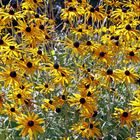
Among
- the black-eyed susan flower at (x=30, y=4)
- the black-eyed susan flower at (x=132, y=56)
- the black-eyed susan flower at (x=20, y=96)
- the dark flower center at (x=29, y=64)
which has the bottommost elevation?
the black-eyed susan flower at (x=20, y=96)

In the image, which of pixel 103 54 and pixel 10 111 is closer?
pixel 10 111

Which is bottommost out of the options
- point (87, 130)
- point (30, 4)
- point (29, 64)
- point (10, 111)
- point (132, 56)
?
point (87, 130)

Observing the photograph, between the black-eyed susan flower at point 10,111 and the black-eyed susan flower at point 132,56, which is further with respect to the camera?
the black-eyed susan flower at point 132,56

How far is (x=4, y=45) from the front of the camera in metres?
3.01

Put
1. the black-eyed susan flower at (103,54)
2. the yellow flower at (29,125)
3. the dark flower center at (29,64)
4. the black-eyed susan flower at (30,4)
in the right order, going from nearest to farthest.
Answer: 1. the yellow flower at (29,125)
2. the dark flower center at (29,64)
3. the black-eyed susan flower at (103,54)
4. the black-eyed susan flower at (30,4)

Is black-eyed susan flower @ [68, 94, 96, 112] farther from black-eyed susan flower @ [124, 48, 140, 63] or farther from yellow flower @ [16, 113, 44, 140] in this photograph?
black-eyed susan flower @ [124, 48, 140, 63]

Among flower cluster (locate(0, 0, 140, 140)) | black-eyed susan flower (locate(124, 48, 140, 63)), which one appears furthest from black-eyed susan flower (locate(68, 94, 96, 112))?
black-eyed susan flower (locate(124, 48, 140, 63))

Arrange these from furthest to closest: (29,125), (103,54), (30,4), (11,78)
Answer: (30,4), (103,54), (11,78), (29,125)

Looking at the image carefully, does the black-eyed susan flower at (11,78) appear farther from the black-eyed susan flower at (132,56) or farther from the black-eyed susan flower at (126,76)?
the black-eyed susan flower at (132,56)

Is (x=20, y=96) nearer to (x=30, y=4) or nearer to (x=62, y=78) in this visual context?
(x=62, y=78)

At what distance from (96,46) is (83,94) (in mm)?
500

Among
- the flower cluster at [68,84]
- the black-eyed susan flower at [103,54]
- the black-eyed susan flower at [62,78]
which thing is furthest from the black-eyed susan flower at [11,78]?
the black-eyed susan flower at [103,54]

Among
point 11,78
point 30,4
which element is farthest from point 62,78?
point 30,4

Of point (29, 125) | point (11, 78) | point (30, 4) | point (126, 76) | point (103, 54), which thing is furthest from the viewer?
point (30, 4)
